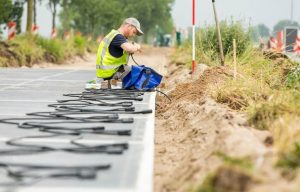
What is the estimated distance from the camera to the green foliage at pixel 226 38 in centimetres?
1401

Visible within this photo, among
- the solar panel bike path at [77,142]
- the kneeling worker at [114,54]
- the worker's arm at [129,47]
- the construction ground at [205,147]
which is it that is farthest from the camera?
the kneeling worker at [114,54]

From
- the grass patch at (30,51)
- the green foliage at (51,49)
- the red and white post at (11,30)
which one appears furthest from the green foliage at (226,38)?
the green foliage at (51,49)

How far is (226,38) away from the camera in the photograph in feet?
47.7

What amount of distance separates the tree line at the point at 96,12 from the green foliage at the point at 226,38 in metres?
13.7

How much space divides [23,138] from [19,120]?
125cm

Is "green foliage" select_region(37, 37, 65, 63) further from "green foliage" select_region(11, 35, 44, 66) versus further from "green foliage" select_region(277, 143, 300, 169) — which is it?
"green foliage" select_region(277, 143, 300, 169)

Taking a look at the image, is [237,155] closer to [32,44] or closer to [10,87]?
[10,87]

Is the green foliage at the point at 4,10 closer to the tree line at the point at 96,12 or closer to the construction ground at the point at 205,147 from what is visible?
the tree line at the point at 96,12

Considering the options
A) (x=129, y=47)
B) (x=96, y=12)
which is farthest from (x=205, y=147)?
(x=96, y=12)

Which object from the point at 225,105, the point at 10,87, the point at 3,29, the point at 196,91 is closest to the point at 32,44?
the point at 3,29

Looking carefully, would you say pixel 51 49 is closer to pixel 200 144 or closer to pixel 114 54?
pixel 114 54

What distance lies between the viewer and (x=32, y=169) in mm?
4578

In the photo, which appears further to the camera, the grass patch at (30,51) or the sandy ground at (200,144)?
the grass patch at (30,51)

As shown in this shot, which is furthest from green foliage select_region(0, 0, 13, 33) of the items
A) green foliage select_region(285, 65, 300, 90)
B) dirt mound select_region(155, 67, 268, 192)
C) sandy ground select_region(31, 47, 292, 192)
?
green foliage select_region(285, 65, 300, 90)
